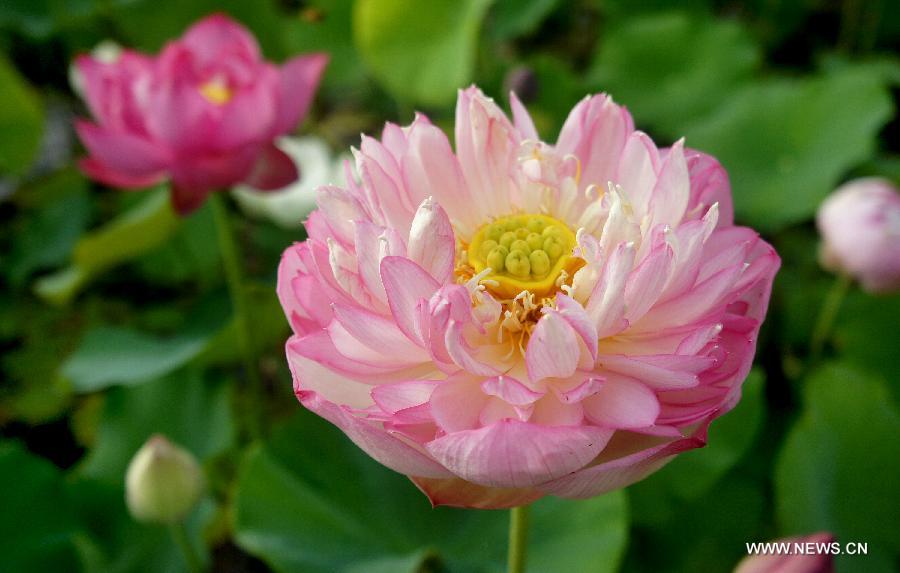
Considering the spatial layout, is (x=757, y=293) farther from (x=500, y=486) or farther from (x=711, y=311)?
(x=500, y=486)

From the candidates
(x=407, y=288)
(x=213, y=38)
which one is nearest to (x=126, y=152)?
(x=213, y=38)

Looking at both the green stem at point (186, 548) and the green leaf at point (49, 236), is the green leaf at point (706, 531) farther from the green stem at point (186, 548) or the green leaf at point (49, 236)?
the green leaf at point (49, 236)

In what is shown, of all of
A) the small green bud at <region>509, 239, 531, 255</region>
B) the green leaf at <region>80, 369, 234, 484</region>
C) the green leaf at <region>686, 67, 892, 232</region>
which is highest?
the small green bud at <region>509, 239, 531, 255</region>

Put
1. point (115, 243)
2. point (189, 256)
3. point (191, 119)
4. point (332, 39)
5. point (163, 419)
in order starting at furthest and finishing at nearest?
point (332, 39) → point (189, 256) → point (115, 243) → point (163, 419) → point (191, 119)

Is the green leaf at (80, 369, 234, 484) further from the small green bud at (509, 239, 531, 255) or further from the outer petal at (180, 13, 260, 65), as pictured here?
the small green bud at (509, 239, 531, 255)

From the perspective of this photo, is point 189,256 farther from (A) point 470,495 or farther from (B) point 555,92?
(A) point 470,495

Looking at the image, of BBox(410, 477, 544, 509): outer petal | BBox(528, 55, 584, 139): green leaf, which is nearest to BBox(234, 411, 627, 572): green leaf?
BBox(410, 477, 544, 509): outer petal
